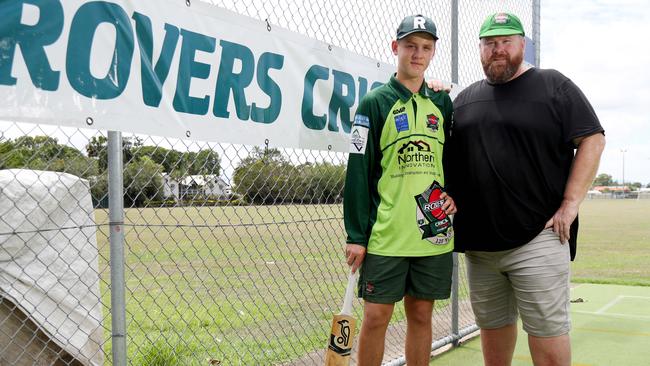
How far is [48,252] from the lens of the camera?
329 cm

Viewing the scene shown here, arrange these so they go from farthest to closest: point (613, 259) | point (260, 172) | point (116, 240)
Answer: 1. point (613, 259)
2. point (260, 172)
3. point (116, 240)

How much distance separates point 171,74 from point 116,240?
76cm

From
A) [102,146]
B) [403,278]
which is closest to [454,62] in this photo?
[403,278]

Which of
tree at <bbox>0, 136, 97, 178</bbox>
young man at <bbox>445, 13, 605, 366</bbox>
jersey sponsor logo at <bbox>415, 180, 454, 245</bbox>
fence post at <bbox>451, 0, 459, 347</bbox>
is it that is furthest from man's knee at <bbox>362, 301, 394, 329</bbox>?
fence post at <bbox>451, 0, 459, 347</bbox>

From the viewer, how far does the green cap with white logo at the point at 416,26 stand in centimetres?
301

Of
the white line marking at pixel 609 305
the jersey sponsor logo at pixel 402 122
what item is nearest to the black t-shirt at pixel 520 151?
the jersey sponsor logo at pixel 402 122

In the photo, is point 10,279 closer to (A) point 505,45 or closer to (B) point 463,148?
(B) point 463,148

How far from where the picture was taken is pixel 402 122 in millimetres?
3012

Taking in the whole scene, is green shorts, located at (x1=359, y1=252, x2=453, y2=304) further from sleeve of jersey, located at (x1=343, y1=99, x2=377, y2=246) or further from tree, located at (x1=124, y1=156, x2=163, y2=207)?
tree, located at (x1=124, y1=156, x2=163, y2=207)

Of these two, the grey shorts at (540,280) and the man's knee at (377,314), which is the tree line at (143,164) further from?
the grey shorts at (540,280)

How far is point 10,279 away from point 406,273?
6.79 feet

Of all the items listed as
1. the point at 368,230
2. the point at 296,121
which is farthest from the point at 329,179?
the point at 368,230

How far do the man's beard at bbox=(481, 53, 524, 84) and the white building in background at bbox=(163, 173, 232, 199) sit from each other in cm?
153

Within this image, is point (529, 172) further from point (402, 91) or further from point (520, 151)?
point (402, 91)
